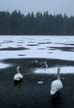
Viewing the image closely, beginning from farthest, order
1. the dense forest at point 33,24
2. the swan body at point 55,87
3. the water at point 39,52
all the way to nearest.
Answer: the dense forest at point 33,24, the water at point 39,52, the swan body at point 55,87

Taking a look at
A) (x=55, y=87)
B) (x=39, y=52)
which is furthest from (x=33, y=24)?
(x=55, y=87)

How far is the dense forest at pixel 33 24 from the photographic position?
5531 inches

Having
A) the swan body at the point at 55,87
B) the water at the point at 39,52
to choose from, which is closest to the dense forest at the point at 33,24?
the water at the point at 39,52

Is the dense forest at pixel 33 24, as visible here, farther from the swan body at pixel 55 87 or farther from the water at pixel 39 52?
the swan body at pixel 55 87

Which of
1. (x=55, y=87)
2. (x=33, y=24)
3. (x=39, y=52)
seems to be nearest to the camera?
(x=55, y=87)

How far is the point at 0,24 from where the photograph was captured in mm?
140000

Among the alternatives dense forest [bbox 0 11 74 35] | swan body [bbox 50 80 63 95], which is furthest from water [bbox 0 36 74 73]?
dense forest [bbox 0 11 74 35]

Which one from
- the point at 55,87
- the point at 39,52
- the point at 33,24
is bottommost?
the point at 33,24

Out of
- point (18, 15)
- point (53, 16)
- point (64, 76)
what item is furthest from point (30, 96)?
point (53, 16)

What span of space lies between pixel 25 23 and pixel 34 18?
10.5m

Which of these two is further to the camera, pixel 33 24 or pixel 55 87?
pixel 33 24

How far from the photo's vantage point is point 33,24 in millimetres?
146250

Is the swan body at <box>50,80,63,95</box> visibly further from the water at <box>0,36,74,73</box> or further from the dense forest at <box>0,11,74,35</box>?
the dense forest at <box>0,11,74,35</box>

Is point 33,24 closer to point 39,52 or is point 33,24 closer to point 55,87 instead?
point 39,52
